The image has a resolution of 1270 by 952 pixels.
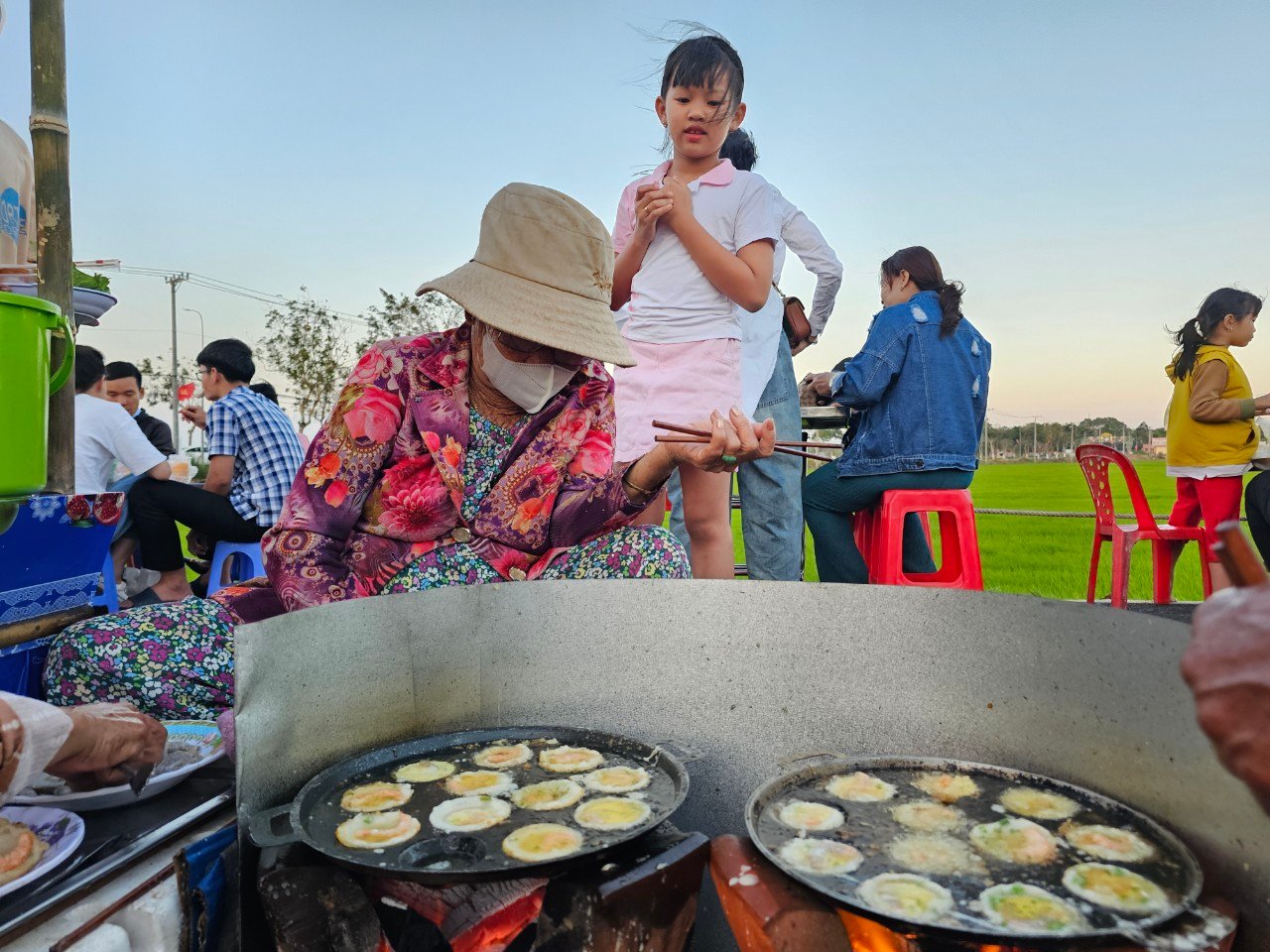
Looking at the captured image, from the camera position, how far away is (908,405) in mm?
4566

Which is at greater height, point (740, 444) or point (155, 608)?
point (740, 444)

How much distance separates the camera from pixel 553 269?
2.44 metres

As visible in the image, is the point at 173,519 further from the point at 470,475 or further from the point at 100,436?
the point at 470,475

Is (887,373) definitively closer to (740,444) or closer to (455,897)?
(740,444)

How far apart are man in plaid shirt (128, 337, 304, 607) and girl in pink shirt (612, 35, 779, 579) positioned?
9.05 feet

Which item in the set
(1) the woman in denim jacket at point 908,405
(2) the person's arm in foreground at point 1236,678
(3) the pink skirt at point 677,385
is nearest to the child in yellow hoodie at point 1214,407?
(1) the woman in denim jacket at point 908,405

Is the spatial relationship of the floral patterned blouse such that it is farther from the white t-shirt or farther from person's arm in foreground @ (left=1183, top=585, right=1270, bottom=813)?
the white t-shirt

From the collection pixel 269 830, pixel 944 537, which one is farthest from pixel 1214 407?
pixel 269 830

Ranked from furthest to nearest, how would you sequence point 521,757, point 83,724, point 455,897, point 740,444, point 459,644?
point 740,444 → point 459,644 → point 521,757 → point 83,724 → point 455,897

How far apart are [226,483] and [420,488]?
3849mm

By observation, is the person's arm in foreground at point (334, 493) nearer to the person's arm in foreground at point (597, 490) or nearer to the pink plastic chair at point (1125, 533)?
the person's arm in foreground at point (597, 490)

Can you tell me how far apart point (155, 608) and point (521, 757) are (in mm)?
1306

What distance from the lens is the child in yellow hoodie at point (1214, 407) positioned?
593cm

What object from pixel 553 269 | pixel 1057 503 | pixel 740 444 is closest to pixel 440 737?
pixel 740 444
